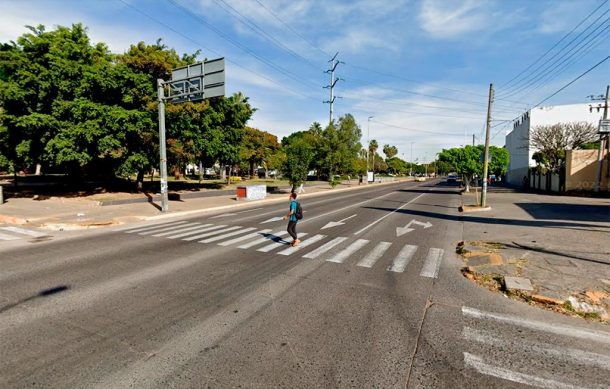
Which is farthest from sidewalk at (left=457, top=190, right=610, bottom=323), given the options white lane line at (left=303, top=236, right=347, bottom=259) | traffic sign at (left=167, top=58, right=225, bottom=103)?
traffic sign at (left=167, top=58, right=225, bottom=103)

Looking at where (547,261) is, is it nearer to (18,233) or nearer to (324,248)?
(324,248)

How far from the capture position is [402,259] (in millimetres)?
9109

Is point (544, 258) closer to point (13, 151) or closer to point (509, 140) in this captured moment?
point (13, 151)

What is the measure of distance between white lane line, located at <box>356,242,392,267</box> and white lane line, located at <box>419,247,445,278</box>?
51.8 inches

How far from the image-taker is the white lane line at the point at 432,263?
7.85 m

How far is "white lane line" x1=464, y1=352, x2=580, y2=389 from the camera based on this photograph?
367 centimetres

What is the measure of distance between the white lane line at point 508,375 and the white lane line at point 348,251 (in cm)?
481

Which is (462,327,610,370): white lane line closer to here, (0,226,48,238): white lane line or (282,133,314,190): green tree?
(0,226,48,238): white lane line

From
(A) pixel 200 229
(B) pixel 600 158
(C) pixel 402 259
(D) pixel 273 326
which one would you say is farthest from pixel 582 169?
(D) pixel 273 326

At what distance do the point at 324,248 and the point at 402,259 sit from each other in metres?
2.50

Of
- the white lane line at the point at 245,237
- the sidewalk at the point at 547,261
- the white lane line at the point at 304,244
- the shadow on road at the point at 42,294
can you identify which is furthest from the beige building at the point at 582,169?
the shadow on road at the point at 42,294

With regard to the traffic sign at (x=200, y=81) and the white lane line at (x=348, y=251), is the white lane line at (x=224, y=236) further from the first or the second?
the traffic sign at (x=200, y=81)

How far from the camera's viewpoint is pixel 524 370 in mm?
3951

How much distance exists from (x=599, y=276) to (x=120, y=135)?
25.0 metres
